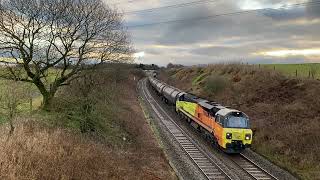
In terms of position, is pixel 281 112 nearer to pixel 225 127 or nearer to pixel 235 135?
pixel 235 135

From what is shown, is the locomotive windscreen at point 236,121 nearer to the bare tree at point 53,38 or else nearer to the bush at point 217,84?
the bare tree at point 53,38

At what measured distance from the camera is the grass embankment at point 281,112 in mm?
26200

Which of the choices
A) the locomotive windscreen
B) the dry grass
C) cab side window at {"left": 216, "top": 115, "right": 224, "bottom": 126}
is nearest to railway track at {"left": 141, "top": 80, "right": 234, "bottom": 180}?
cab side window at {"left": 216, "top": 115, "right": 224, "bottom": 126}

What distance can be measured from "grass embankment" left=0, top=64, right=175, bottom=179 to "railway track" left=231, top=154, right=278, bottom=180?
528cm

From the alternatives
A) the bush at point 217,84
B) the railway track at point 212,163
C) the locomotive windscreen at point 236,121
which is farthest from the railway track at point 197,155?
the bush at point 217,84

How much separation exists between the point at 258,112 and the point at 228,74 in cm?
2752

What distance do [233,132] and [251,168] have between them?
3.25 metres

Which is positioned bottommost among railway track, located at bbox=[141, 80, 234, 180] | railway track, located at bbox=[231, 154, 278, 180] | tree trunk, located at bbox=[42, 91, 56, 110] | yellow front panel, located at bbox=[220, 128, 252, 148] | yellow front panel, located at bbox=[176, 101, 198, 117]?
railway track, located at bbox=[231, 154, 278, 180]

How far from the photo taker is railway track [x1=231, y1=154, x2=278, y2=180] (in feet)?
74.9

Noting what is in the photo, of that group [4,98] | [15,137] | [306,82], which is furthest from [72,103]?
[306,82]

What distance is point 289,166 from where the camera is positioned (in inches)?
993

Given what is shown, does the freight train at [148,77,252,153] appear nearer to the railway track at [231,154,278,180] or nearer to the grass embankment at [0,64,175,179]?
the railway track at [231,154,278,180]

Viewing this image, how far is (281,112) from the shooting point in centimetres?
3472

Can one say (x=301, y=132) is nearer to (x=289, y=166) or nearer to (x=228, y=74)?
(x=289, y=166)
